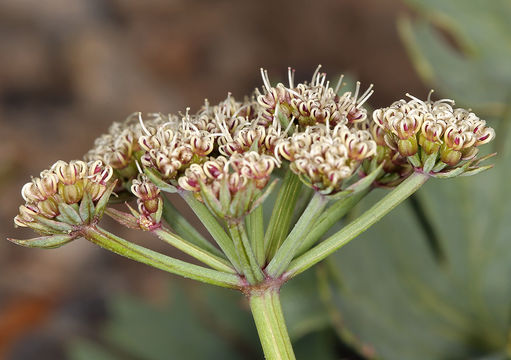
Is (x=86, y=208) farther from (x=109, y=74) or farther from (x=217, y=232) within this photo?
(x=109, y=74)

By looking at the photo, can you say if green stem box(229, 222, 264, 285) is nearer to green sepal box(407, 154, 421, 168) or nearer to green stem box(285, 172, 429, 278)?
green stem box(285, 172, 429, 278)

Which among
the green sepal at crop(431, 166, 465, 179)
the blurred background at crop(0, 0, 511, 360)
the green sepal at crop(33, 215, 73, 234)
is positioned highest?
the blurred background at crop(0, 0, 511, 360)

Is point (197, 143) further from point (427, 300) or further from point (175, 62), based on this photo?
point (175, 62)

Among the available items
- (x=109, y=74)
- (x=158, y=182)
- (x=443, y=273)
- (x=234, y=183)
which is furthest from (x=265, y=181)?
(x=109, y=74)

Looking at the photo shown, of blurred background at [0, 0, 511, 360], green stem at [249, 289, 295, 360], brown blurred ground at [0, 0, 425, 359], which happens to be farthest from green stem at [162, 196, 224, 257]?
brown blurred ground at [0, 0, 425, 359]

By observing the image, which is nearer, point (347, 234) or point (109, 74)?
point (347, 234)

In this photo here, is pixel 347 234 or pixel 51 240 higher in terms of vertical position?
pixel 51 240
